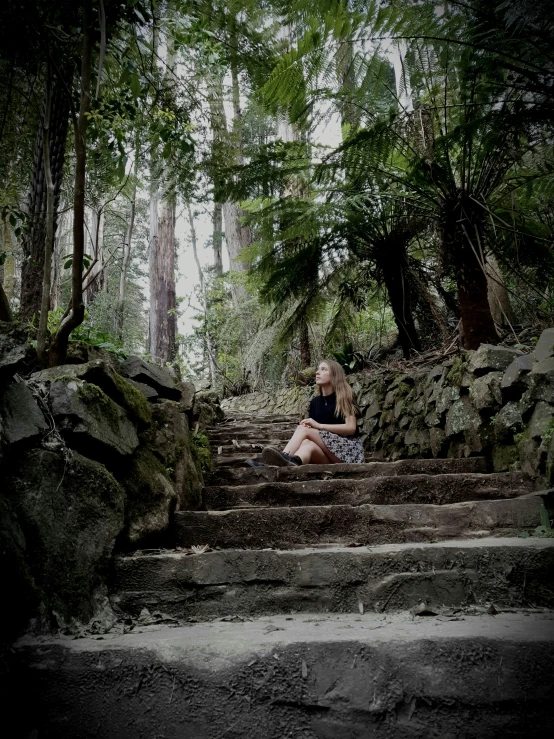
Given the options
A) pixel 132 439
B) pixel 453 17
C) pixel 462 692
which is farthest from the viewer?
pixel 453 17

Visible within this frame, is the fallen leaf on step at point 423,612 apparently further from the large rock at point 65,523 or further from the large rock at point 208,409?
the large rock at point 208,409

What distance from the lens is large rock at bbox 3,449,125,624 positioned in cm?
167

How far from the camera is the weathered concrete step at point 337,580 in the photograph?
1883 mm

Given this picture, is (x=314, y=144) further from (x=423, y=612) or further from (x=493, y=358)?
(x=423, y=612)

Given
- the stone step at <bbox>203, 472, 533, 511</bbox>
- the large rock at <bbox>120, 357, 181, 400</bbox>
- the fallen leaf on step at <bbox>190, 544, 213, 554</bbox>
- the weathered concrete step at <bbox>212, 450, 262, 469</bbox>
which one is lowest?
the fallen leaf on step at <bbox>190, 544, 213, 554</bbox>

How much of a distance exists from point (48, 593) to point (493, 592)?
1613mm

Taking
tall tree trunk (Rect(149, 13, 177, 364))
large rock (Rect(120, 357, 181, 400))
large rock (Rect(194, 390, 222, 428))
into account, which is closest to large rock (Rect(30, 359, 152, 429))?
large rock (Rect(120, 357, 181, 400))

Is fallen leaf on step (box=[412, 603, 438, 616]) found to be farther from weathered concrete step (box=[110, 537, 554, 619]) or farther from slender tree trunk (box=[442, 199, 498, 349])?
slender tree trunk (box=[442, 199, 498, 349])

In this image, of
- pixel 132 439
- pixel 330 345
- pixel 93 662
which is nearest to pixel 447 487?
pixel 132 439

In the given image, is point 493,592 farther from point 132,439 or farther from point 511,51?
point 511,51

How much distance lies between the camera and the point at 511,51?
2.49 m

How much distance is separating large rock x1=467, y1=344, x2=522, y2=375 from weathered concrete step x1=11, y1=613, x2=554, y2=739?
7.31 feet

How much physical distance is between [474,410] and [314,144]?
10.6 feet

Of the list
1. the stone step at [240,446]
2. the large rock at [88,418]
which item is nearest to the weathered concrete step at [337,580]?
the large rock at [88,418]
